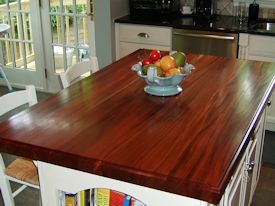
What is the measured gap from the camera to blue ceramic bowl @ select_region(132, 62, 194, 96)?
6.68 ft

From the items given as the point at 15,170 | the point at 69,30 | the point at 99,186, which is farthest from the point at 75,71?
the point at 69,30

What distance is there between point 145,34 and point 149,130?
2287 millimetres

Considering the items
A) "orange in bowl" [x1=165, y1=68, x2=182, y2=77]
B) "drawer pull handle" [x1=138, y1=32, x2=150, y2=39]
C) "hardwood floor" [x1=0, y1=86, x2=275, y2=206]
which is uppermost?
"orange in bowl" [x1=165, y1=68, x2=182, y2=77]

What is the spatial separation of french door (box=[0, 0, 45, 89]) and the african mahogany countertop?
238cm

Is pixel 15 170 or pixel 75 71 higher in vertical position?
pixel 75 71

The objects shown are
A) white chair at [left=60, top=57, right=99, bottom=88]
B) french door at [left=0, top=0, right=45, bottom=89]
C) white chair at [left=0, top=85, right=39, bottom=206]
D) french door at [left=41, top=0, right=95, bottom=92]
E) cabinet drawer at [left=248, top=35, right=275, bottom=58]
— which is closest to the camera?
white chair at [left=0, top=85, right=39, bottom=206]

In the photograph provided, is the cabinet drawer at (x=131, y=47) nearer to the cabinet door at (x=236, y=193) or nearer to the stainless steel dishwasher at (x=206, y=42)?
the stainless steel dishwasher at (x=206, y=42)

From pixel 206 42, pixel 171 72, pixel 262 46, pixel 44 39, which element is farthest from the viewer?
pixel 44 39

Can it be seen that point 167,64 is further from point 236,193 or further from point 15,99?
point 15,99

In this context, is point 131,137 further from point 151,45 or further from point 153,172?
point 151,45

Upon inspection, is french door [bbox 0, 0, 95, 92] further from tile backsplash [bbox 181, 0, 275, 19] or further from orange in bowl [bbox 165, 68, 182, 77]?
orange in bowl [bbox 165, 68, 182, 77]

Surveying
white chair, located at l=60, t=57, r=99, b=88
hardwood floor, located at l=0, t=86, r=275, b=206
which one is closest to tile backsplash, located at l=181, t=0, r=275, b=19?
hardwood floor, located at l=0, t=86, r=275, b=206

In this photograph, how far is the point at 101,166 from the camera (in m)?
1.50

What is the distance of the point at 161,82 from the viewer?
206 centimetres
